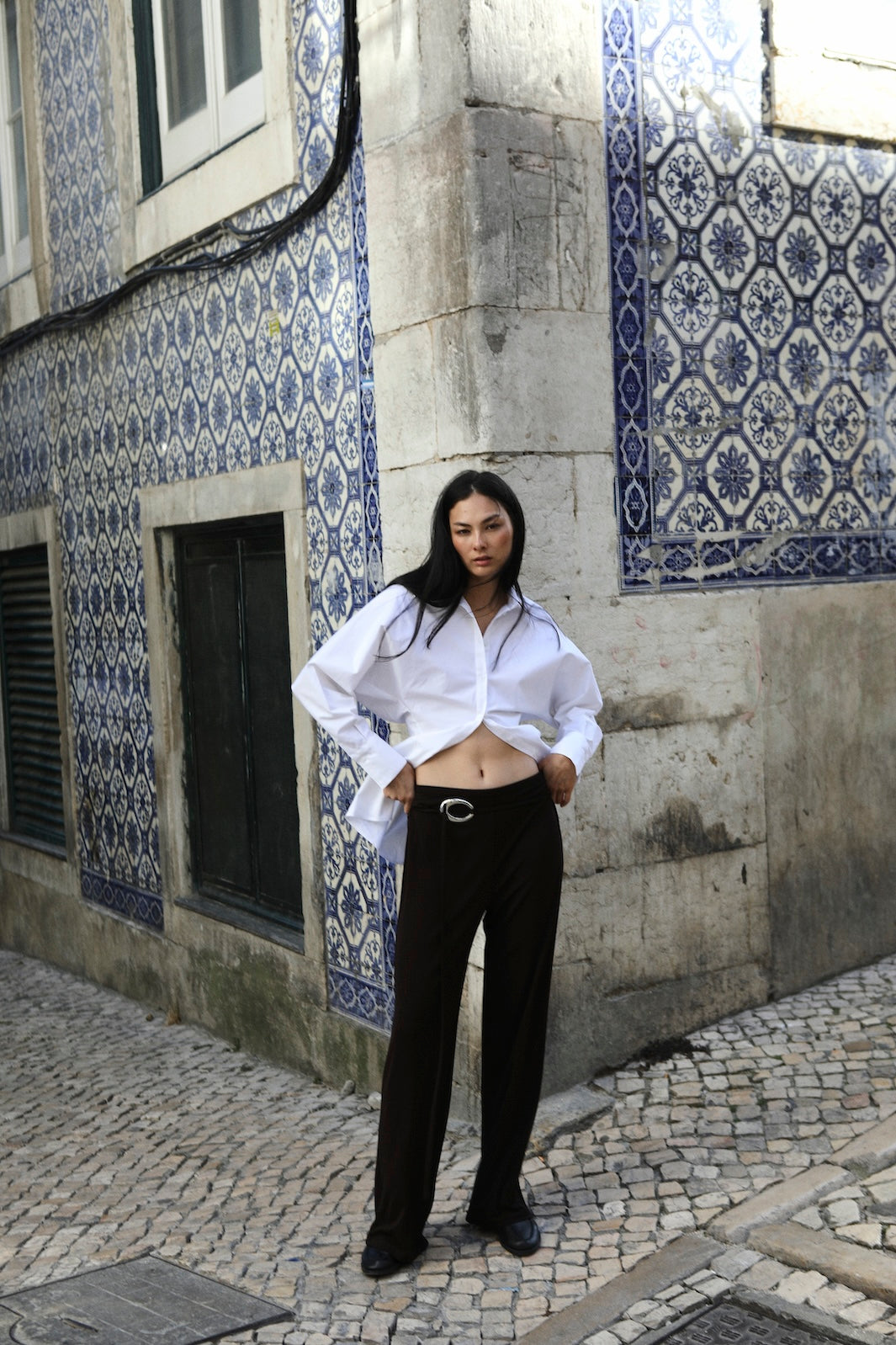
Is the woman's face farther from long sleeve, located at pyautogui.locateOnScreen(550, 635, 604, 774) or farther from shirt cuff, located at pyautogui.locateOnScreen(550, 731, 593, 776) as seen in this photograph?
shirt cuff, located at pyautogui.locateOnScreen(550, 731, 593, 776)

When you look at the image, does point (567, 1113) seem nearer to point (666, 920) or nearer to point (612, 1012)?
point (612, 1012)

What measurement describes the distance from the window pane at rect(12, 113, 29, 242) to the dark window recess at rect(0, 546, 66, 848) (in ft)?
5.49

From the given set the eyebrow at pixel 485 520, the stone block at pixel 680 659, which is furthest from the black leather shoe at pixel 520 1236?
the eyebrow at pixel 485 520

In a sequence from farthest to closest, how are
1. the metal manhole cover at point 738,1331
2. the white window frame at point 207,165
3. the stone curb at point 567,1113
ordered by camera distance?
the white window frame at point 207,165 → the stone curb at point 567,1113 → the metal manhole cover at point 738,1331

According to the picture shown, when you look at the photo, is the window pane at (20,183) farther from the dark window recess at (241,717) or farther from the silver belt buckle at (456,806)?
the silver belt buckle at (456,806)

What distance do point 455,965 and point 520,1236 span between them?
70 cm

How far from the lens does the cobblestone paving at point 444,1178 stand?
11.5 feet

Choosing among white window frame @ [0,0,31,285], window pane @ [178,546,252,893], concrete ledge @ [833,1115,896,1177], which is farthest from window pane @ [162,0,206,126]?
concrete ledge @ [833,1115,896,1177]

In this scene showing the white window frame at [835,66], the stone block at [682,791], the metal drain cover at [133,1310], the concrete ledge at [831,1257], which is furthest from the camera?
the white window frame at [835,66]

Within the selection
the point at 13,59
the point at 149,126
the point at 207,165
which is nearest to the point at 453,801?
the point at 207,165

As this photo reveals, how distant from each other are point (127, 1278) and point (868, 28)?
15.3ft

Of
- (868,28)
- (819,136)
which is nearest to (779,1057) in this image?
(819,136)

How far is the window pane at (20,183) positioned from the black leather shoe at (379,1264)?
19.6 feet

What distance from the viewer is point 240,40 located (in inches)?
230
